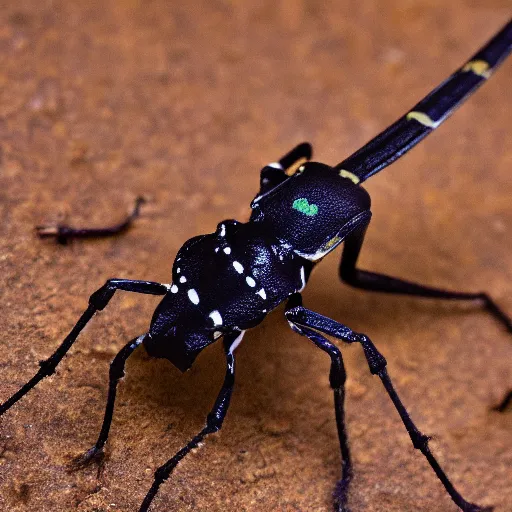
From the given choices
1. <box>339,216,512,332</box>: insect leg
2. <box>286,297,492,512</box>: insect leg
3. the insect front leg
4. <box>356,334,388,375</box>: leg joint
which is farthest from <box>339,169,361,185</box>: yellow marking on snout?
the insect front leg

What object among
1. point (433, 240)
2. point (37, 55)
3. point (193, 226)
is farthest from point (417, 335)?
point (37, 55)

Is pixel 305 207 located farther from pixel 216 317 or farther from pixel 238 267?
pixel 216 317

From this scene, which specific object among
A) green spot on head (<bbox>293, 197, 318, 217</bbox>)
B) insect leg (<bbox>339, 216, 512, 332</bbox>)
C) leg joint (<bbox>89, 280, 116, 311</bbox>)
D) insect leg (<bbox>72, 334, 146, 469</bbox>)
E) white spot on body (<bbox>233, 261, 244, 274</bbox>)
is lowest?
insect leg (<bbox>72, 334, 146, 469</bbox>)

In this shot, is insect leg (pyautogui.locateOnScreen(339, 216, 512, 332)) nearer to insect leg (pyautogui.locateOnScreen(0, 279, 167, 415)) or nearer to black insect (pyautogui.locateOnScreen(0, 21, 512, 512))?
black insect (pyautogui.locateOnScreen(0, 21, 512, 512))

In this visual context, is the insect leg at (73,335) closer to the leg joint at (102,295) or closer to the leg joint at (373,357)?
the leg joint at (102,295)

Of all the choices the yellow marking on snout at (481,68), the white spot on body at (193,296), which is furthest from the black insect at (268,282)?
the yellow marking on snout at (481,68)

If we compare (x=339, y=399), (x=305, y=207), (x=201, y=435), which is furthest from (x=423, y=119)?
(x=201, y=435)

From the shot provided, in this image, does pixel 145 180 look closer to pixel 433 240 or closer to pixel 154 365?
pixel 154 365

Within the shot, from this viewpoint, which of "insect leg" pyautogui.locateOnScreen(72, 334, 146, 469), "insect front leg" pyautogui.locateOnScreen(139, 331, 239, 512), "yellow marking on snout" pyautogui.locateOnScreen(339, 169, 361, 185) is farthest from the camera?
"yellow marking on snout" pyautogui.locateOnScreen(339, 169, 361, 185)
